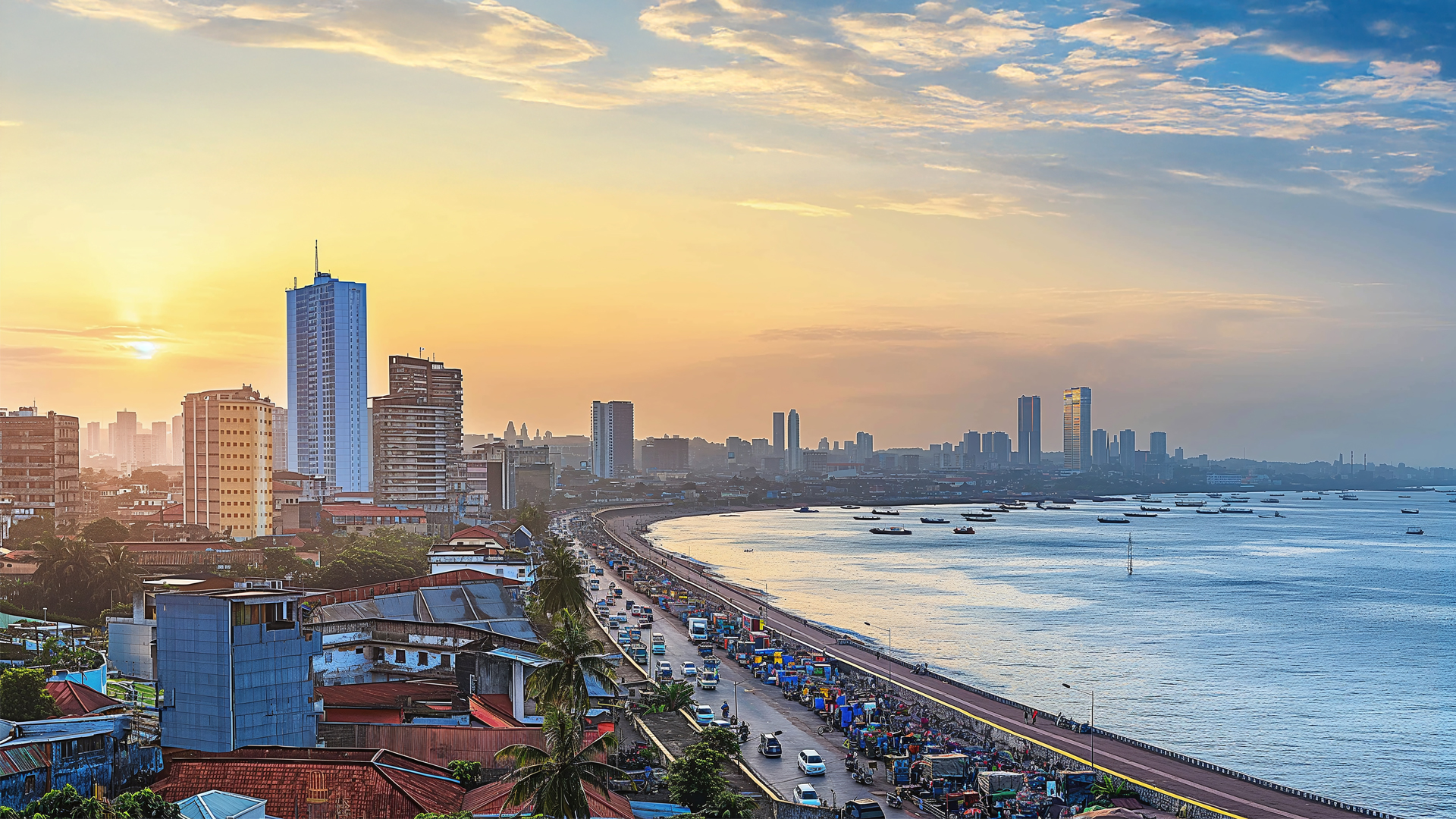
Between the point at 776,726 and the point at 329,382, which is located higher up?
the point at 329,382

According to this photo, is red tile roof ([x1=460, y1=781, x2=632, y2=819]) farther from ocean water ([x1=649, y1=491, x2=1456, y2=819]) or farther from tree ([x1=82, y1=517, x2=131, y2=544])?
tree ([x1=82, y1=517, x2=131, y2=544])

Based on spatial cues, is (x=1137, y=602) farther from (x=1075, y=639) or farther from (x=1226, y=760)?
(x=1226, y=760)

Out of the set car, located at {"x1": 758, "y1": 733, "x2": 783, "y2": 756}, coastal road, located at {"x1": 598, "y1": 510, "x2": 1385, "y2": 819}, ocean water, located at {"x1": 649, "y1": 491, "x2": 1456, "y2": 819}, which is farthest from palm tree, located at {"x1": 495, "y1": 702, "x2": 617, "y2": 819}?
ocean water, located at {"x1": 649, "y1": 491, "x2": 1456, "y2": 819}

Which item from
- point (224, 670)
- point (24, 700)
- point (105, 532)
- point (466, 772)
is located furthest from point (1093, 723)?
point (105, 532)

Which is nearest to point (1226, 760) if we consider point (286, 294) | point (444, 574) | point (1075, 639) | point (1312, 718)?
point (1312, 718)

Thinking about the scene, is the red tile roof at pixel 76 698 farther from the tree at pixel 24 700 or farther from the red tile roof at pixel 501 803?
the red tile roof at pixel 501 803

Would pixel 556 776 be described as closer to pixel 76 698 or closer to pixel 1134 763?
pixel 76 698
